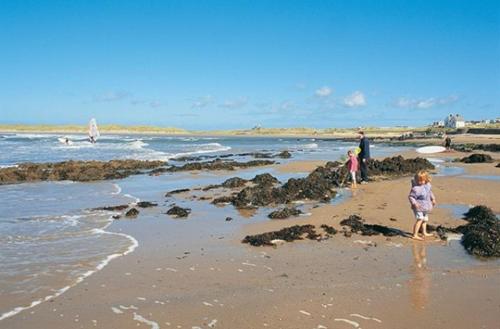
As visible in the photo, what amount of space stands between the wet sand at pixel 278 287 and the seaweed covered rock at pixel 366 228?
26cm

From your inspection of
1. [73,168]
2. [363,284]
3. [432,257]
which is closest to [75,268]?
[363,284]

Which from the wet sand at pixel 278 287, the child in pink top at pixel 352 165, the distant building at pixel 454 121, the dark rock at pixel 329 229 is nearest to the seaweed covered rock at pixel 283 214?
the wet sand at pixel 278 287

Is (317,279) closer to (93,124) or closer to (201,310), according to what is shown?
(201,310)

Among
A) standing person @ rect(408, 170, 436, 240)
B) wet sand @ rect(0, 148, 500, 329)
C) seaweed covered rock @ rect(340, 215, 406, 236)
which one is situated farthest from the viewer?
seaweed covered rock @ rect(340, 215, 406, 236)

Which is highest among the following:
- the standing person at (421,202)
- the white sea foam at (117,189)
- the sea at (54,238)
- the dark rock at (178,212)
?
the standing person at (421,202)

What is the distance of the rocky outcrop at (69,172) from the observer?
65.1ft

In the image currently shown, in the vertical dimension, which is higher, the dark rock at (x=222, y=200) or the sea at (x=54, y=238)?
the dark rock at (x=222, y=200)

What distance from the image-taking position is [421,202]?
28.5 ft

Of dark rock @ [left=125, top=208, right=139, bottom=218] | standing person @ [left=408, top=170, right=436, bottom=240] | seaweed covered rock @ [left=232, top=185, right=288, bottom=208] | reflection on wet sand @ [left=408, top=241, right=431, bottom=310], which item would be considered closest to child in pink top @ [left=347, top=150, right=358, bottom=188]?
seaweed covered rock @ [left=232, top=185, right=288, bottom=208]

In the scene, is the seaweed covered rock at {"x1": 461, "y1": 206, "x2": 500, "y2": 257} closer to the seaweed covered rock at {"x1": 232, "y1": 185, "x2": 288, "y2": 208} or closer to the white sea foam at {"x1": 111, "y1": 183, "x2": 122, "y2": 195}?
the seaweed covered rock at {"x1": 232, "y1": 185, "x2": 288, "y2": 208}

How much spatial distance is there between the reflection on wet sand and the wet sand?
1 cm

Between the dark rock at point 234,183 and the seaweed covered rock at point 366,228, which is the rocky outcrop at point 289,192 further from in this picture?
the seaweed covered rock at point 366,228

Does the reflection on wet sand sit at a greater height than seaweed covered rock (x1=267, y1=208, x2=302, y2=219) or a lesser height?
lesser

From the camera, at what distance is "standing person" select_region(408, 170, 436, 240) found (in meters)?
8.56
